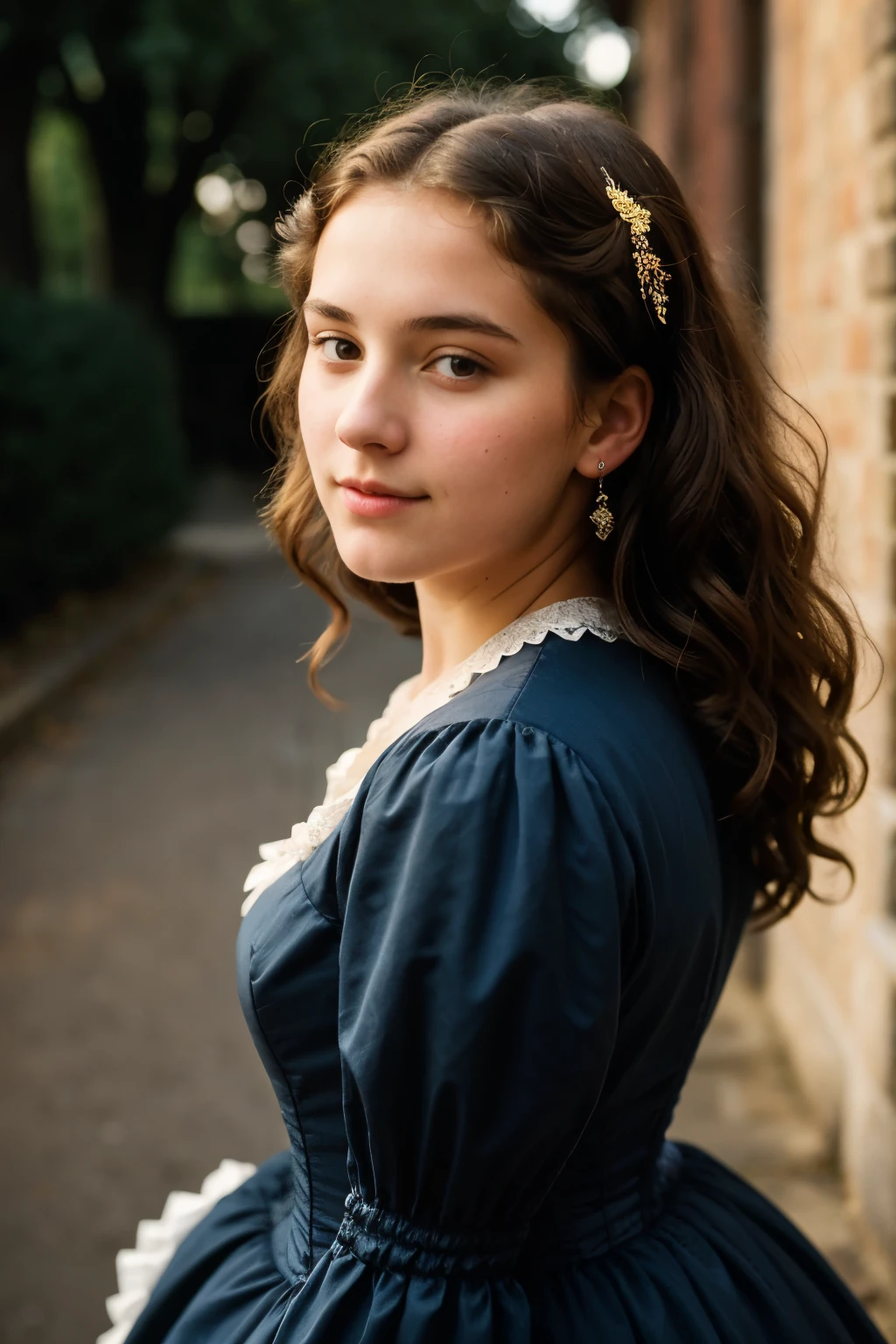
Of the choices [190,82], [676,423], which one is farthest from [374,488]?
[190,82]

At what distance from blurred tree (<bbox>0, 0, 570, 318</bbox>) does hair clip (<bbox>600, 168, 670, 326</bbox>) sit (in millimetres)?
6123

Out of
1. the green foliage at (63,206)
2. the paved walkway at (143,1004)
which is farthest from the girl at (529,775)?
the green foliage at (63,206)

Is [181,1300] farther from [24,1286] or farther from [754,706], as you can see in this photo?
[24,1286]

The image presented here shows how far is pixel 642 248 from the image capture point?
1276mm

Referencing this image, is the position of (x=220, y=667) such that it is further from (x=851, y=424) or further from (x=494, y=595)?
(x=494, y=595)

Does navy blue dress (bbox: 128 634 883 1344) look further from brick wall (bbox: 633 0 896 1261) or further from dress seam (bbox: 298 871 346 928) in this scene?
brick wall (bbox: 633 0 896 1261)

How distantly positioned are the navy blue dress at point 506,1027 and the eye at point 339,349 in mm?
351

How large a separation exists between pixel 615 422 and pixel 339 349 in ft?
0.95

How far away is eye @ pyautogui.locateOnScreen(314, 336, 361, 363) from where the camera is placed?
1297mm

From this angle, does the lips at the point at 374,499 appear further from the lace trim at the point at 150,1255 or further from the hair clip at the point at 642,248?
the lace trim at the point at 150,1255

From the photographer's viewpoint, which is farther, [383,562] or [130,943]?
[130,943]

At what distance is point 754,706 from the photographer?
4.59ft

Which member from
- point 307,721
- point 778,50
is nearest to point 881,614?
point 778,50

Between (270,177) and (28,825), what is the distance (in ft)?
40.6
